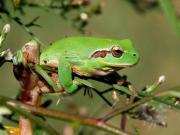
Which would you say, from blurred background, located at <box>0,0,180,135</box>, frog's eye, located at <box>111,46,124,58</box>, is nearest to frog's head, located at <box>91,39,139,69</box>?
frog's eye, located at <box>111,46,124,58</box>

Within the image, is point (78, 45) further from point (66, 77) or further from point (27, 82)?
point (27, 82)

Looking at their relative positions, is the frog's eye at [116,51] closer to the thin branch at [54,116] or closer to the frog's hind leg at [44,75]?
the frog's hind leg at [44,75]

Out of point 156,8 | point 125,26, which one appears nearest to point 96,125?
point 156,8

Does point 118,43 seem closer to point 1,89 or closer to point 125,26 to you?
point 1,89

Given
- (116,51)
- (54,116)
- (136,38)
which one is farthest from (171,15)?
(136,38)

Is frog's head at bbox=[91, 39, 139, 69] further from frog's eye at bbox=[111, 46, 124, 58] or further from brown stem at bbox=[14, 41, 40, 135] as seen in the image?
brown stem at bbox=[14, 41, 40, 135]

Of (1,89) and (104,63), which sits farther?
(1,89)
